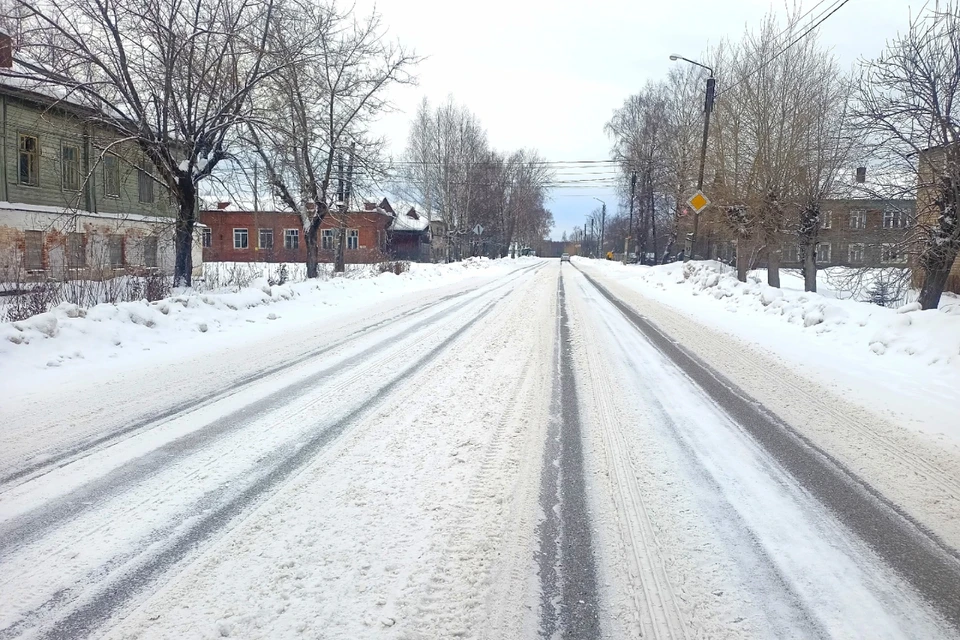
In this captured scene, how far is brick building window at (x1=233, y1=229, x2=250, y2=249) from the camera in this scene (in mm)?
50688

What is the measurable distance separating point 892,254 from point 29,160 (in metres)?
27.6

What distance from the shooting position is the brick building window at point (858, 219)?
1517 centimetres

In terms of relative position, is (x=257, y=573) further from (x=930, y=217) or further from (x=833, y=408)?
A: (x=930, y=217)

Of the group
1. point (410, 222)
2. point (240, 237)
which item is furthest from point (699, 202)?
point (240, 237)

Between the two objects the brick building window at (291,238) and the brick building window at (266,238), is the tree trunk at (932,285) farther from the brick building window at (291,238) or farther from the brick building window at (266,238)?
the brick building window at (266,238)

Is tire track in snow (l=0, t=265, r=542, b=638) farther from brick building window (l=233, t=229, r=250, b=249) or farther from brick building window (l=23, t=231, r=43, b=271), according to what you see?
brick building window (l=233, t=229, r=250, b=249)

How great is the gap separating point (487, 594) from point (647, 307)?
1385 cm

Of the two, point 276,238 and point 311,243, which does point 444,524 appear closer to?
point 311,243

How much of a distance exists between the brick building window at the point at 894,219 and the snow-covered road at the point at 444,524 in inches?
423

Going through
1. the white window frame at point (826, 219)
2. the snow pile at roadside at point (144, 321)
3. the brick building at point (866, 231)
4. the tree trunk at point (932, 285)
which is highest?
the white window frame at point (826, 219)

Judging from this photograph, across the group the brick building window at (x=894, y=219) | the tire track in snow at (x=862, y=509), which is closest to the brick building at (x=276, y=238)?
the brick building window at (x=894, y=219)

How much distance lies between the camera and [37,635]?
2.21 metres

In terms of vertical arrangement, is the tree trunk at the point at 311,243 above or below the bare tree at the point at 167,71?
below

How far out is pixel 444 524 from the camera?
311cm
